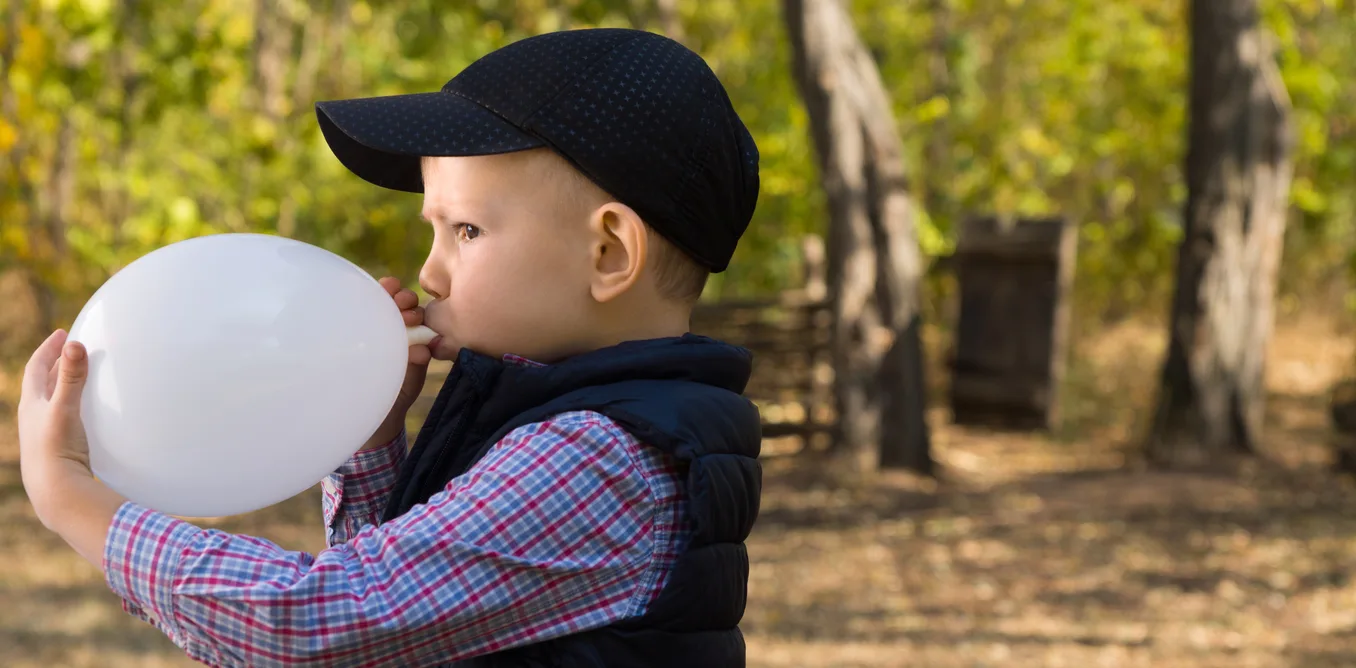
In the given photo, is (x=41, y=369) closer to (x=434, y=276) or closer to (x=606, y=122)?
(x=434, y=276)

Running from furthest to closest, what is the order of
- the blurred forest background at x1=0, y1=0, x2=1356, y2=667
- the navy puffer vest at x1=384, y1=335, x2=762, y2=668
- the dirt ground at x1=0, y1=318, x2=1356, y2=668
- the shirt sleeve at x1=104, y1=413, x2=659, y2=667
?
the blurred forest background at x1=0, y1=0, x2=1356, y2=667 < the dirt ground at x1=0, y1=318, x2=1356, y2=668 < the navy puffer vest at x1=384, y1=335, x2=762, y2=668 < the shirt sleeve at x1=104, y1=413, x2=659, y2=667

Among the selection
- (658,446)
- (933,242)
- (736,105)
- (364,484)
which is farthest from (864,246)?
(658,446)

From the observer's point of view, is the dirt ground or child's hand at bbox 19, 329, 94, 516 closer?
child's hand at bbox 19, 329, 94, 516

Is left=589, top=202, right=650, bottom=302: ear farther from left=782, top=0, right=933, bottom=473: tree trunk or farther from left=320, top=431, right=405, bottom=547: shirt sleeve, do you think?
left=782, top=0, right=933, bottom=473: tree trunk

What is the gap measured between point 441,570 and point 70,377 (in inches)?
15.3

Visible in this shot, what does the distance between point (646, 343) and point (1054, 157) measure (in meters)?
11.5

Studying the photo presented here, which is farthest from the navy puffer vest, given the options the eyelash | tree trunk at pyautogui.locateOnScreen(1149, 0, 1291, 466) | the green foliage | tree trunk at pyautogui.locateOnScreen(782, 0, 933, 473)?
tree trunk at pyautogui.locateOnScreen(1149, 0, 1291, 466)

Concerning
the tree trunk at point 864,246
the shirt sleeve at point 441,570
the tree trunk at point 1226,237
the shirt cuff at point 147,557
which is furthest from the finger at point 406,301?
the tree trunk at point 1226,237

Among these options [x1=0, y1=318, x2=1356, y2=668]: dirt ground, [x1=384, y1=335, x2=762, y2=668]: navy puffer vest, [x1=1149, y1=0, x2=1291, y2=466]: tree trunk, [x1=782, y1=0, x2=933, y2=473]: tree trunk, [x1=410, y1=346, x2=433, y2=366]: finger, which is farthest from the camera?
[x1=1149, y1=0, x2=1291, y2=466]: tree trunk

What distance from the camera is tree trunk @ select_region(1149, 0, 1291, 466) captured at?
775 centimetres

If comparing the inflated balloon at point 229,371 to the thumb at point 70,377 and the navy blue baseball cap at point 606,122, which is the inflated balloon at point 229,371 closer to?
the thumb at point 70,377

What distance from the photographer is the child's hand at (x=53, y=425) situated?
1.27m

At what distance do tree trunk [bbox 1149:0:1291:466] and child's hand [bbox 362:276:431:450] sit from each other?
6982 millimetres

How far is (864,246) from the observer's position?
7773 mm
